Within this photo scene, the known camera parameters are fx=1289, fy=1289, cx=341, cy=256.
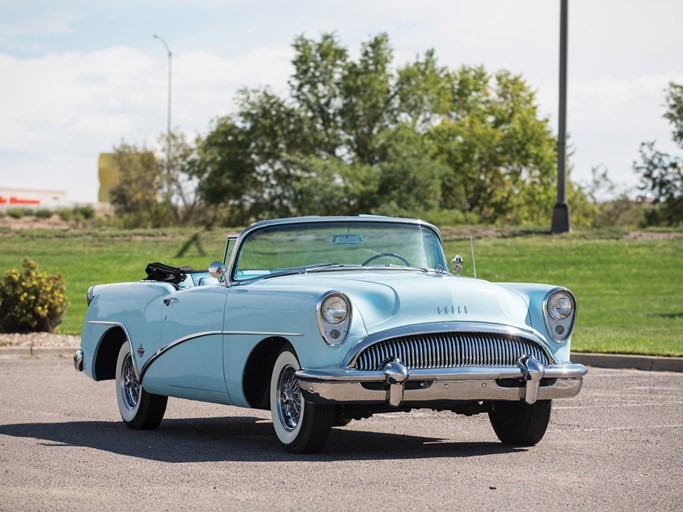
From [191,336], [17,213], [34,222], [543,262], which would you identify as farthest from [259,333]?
[17,213]

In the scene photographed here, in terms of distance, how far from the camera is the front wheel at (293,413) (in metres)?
8.11

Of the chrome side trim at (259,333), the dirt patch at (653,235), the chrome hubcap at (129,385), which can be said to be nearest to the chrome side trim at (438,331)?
the chrome side trim at (259,333)

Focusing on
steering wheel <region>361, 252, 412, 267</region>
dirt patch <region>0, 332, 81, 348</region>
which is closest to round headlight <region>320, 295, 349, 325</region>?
steering wheel <region>361, 252, 412, 267</region>

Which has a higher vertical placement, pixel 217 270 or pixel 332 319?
pixel 217 270

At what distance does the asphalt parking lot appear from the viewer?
6598 mm

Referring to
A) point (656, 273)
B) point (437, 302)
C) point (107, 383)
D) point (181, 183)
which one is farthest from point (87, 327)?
point (181, 183)

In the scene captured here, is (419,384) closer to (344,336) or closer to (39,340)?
(344,336)

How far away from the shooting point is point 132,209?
60.3 meters

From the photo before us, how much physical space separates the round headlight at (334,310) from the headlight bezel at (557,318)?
1.48 m

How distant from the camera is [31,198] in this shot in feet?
330

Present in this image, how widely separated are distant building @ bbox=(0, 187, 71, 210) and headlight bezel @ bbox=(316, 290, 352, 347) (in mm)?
86274

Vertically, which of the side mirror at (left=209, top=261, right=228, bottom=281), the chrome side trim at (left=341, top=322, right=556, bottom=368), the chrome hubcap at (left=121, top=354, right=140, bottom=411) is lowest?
the chrome hubcap at (left=121, top=354, right=140, bottom=411)

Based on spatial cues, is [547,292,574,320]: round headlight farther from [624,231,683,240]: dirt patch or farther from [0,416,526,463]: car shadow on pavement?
[624,231,683,240]: dirt patch

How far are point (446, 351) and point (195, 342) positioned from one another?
219 centimetres
